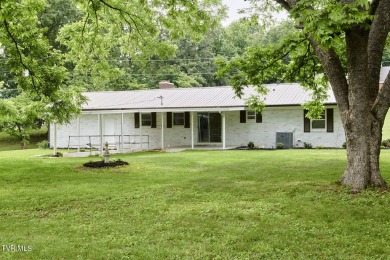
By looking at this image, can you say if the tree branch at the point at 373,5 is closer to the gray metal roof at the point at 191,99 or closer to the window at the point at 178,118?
the gray metal roof at the point at 191,99

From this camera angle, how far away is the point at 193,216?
6.66 metres

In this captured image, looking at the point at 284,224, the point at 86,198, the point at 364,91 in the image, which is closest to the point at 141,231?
the point at 284,224

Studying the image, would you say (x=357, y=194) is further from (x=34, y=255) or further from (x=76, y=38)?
(x=76, y=38)

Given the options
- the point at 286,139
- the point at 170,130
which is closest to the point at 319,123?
the point at 286,139

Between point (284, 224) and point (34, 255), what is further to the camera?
point (284, 224)

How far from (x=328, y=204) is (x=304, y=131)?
1510 cm

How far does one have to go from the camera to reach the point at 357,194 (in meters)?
8.02

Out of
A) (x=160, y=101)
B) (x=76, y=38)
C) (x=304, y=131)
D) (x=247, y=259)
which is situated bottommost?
(x=247, y=259)

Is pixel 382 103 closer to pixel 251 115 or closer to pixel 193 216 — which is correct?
pixel 193 216

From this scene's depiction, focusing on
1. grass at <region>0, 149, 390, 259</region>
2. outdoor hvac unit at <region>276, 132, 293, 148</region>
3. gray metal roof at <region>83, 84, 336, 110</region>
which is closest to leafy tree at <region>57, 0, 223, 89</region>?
grass at <region>0, 149, 390, 259</region>

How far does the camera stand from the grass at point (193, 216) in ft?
16.2

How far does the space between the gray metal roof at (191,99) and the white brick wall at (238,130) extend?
764mm

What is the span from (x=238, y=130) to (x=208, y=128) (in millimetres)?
2295

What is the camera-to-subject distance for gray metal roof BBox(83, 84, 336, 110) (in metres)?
22.3
